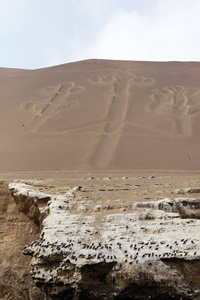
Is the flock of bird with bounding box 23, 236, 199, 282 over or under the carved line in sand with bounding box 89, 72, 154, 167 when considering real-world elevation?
under

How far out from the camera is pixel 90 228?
306 cm

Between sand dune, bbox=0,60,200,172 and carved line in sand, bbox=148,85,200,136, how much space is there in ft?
0.16

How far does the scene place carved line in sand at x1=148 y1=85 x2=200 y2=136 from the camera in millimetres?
17094

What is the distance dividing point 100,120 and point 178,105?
4.96 meters

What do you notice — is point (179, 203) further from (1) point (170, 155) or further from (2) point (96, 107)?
(2) point (96, 107)

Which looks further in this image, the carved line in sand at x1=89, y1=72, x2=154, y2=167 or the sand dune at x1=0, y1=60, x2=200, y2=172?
the carved line in sand at x1=89, y1=72, x2=154, y2=167

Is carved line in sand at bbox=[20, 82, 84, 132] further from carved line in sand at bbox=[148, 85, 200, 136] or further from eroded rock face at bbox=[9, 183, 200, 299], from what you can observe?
eroded rock face at bbox=[9, 183, 200, 299]

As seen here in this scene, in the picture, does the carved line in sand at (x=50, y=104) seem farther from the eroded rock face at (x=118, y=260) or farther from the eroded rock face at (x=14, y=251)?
the eroded rock face at (x=118, y=260)

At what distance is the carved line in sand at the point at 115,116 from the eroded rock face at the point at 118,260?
1009 centimetres

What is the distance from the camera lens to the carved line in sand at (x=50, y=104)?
1781 cm

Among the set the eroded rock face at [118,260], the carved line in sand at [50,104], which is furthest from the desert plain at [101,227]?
the carved line in sand at [50,104]

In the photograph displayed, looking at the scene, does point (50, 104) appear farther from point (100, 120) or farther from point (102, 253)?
point (102, 253)

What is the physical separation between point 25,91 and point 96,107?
6487 millimetres

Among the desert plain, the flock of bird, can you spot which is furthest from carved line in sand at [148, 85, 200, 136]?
the flock of bird
